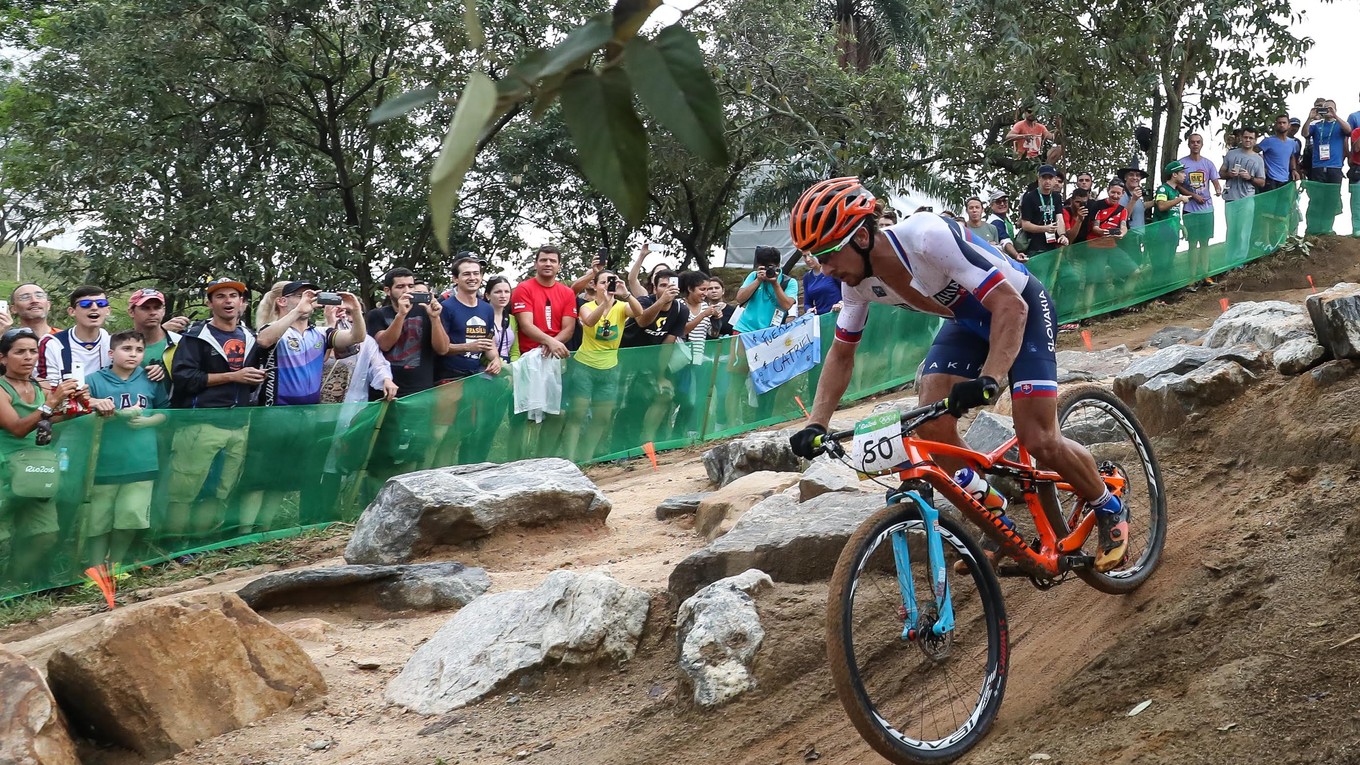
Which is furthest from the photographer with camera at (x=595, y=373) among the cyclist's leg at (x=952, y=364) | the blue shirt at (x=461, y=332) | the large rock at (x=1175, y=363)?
the cyclist's leg at (x=952, y=364)

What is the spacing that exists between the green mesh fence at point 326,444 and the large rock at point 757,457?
1963 mm

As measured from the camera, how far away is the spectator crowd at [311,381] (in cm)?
773

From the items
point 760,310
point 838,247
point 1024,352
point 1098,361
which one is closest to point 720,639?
point 1024,352

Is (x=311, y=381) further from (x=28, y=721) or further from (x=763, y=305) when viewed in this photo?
(x=763, y=305)

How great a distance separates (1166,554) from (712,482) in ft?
15.7

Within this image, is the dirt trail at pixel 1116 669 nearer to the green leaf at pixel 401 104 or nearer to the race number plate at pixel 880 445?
the race number plate at pixel 880 445

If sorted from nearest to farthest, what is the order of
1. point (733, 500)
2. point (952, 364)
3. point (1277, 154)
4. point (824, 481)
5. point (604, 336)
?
point (952, 364), point (824, 481), point (733, 500), point (604, 336), point (1277, 154)

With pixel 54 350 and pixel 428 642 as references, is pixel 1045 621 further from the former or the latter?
pixel 54 350

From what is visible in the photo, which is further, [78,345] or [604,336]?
[604,336]

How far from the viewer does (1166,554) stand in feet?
17.4

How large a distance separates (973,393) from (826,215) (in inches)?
32.1

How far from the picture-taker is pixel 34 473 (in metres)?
7.46

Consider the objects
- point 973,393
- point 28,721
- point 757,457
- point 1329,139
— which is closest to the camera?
point 973,393

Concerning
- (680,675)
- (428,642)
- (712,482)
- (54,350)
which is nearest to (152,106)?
(54,350)
